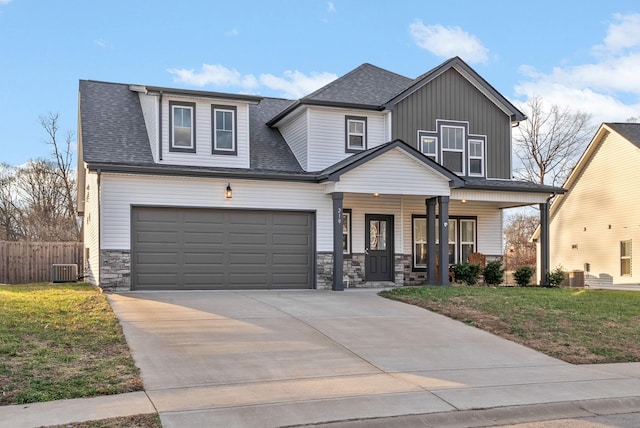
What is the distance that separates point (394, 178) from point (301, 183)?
257 cm

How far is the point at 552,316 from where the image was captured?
13.5 metres

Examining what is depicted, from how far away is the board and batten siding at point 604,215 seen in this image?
27.3 m

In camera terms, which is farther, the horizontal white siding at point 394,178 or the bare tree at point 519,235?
the bare tree at point 519,235

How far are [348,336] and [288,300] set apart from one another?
12.8ft

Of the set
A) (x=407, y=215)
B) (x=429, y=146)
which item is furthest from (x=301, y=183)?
(x=429, y=146)

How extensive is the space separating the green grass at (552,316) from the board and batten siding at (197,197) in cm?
316

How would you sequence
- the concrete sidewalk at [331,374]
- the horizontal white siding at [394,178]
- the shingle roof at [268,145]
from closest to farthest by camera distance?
1. the concrete sidewalk at [331,374]
2. the horizontal white siding at [394,178]
3. the shingle roof at [268,145]

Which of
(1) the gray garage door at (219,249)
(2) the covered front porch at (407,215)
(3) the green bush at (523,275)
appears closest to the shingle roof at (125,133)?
(1) the gray garage door at (219,249)

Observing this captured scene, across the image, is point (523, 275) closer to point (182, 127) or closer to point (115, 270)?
point (182, 127)

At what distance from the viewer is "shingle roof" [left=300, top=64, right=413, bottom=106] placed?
19.7m

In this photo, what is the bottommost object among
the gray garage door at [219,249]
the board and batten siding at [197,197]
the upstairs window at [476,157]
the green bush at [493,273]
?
the green bush at [493,273]

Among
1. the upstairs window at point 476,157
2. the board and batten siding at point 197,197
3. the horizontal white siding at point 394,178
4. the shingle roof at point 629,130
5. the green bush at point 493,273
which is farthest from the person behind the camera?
the shingle roof at point 629,130

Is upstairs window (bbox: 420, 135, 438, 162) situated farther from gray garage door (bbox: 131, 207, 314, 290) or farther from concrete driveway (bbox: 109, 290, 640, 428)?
concrete driveway (bbox: 109, 290, 640, 428)

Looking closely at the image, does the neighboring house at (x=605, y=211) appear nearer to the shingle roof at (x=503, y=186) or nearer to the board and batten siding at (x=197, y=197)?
the shingle roof at (x=503, y=186)
